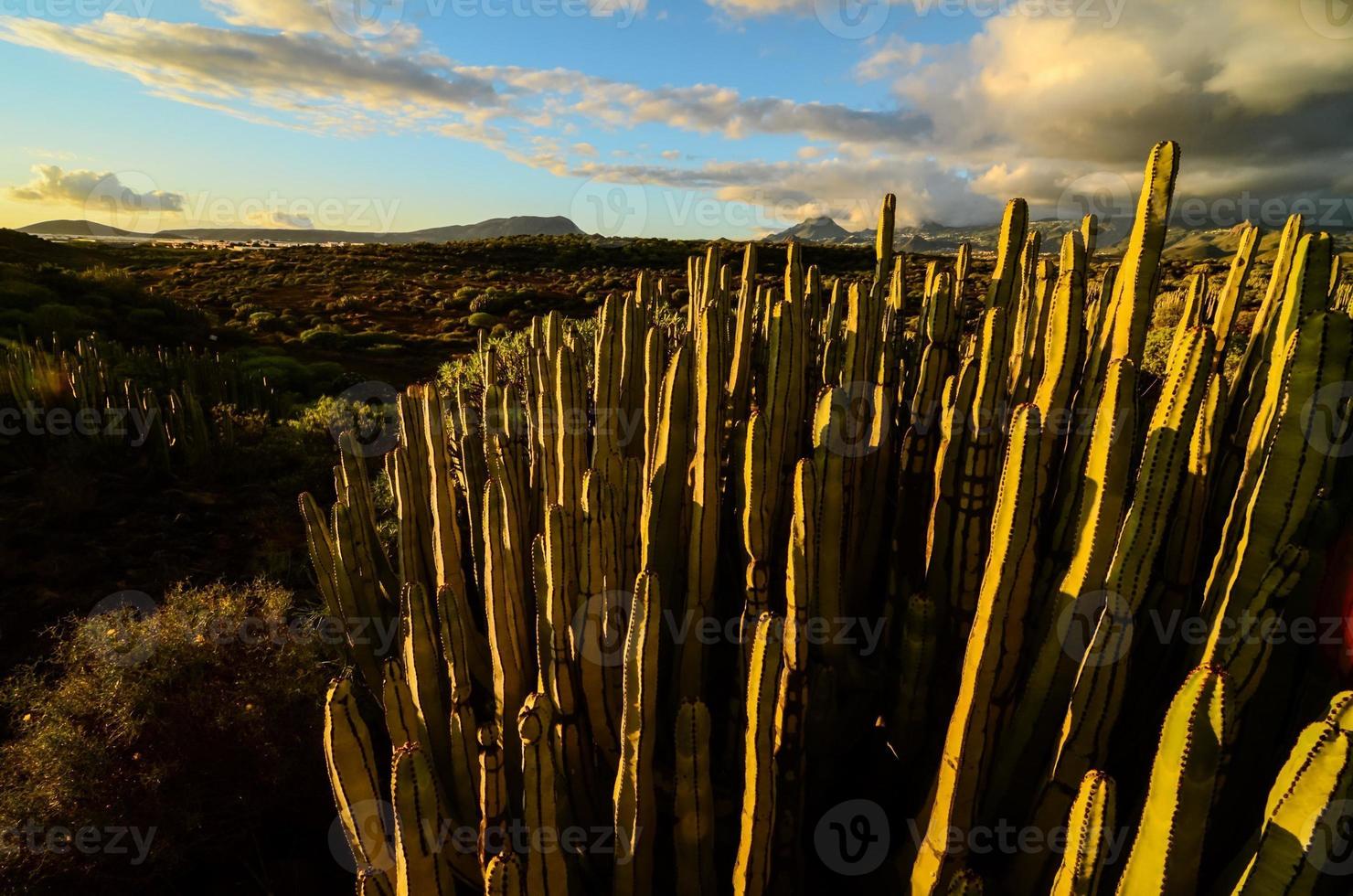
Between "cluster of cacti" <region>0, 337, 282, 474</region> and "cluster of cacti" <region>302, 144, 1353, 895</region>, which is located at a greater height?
"cluster of cacti" <region>302, 144, 1353, 895</region>

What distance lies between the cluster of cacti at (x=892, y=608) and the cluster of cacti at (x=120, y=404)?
19.1 feet

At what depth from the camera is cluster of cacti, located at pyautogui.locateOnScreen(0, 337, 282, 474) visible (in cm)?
759

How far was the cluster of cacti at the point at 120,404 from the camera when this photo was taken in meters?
7.59

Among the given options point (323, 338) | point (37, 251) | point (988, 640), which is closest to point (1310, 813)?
point (988, 640)

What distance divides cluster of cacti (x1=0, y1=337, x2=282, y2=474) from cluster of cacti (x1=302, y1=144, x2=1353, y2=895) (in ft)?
19.1

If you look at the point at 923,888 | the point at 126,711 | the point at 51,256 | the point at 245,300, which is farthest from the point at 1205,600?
the point at 51,256

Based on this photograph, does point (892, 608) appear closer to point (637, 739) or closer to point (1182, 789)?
point (637, 739)

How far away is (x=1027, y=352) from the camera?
2453 millimetres

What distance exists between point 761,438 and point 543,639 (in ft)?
3.04

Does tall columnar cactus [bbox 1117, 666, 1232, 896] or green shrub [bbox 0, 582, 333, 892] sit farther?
green shrub [bbox 0, 582, 333, 892]

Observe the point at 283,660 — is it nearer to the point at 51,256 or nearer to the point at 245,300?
the point at 245,300

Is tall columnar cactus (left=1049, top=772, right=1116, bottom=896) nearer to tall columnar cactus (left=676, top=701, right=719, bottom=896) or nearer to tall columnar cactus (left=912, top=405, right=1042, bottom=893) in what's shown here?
tall columnar cactus (left=912, top=405, right=1042, bottom=893)

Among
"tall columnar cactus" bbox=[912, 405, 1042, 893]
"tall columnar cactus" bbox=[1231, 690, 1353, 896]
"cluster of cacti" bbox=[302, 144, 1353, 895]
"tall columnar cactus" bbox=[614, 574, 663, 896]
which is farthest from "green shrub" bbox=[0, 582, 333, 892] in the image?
"tall columnar cactus" bbox=[1231, 690, 1353, 896]

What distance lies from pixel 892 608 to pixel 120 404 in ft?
30.6
